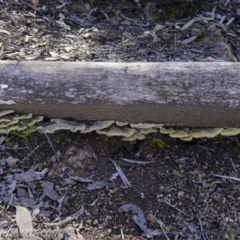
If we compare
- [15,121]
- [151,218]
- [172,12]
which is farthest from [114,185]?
[172,12]

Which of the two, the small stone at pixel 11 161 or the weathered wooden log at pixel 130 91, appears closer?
the weathered wooden log at pixel 130 91

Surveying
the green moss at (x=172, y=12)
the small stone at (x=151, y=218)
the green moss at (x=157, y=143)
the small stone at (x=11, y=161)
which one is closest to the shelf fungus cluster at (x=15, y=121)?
the small stone at (x=11, y=161)

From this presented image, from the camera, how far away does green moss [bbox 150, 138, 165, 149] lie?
99.9 inches

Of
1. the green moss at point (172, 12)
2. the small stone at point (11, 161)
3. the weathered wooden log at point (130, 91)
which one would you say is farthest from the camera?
the green moss at point (172, 12)

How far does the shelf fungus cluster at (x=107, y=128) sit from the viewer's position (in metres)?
2.46

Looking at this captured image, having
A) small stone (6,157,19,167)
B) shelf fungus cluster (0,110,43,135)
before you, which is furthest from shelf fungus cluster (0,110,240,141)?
small stone (6,157,19,167)

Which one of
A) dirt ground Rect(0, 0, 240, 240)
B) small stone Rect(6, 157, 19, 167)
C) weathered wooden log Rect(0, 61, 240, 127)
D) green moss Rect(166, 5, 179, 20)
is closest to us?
dirt ground Rect(0, 0, 240, 240)

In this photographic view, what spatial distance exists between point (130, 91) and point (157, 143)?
0.38 meters

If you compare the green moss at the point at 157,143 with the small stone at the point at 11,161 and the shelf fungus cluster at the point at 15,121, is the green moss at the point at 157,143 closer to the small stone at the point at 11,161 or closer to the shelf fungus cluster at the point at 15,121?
the shelf fungus cluster at the point at 15,121

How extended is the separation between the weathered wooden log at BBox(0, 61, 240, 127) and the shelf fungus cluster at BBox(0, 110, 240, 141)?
36mm

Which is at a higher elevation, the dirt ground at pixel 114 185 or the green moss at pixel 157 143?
the green moss at pixel 157 143

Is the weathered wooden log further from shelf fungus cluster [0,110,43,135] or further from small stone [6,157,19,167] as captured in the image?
small stone [6,157,19,167]

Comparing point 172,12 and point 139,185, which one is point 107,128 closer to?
point 139,185

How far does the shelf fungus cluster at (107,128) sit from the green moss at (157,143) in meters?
0.06
